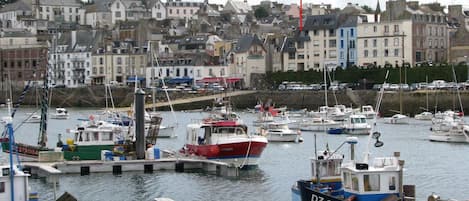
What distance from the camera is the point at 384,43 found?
102250mm

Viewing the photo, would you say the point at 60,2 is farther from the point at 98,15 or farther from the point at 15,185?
the point at 15,185

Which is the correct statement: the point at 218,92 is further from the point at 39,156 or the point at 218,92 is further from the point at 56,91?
the point at 39,156

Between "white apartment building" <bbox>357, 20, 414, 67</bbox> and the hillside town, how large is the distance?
102 millimetres

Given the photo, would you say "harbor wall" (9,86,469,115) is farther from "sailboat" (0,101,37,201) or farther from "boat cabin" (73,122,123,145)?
"sailboat" (0,101,37,201)

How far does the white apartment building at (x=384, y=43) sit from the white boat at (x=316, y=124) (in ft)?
103

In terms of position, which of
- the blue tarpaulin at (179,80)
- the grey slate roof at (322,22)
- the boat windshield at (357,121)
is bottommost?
the boat windshield at (357,121)

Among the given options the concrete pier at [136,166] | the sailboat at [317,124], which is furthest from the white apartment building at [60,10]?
the concrete pier at [136,166]

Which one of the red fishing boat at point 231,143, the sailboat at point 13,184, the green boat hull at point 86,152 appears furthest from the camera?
the green boat hull at point 86,152

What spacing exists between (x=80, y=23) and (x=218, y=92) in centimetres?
6952

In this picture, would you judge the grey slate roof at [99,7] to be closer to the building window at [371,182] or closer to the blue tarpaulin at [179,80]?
the blue tarpaulin at [179,80]

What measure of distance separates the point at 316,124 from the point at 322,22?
3999 cm

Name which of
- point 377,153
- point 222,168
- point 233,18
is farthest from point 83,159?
point 233,18

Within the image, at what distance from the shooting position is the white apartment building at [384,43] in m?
101

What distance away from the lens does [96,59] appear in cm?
12519
